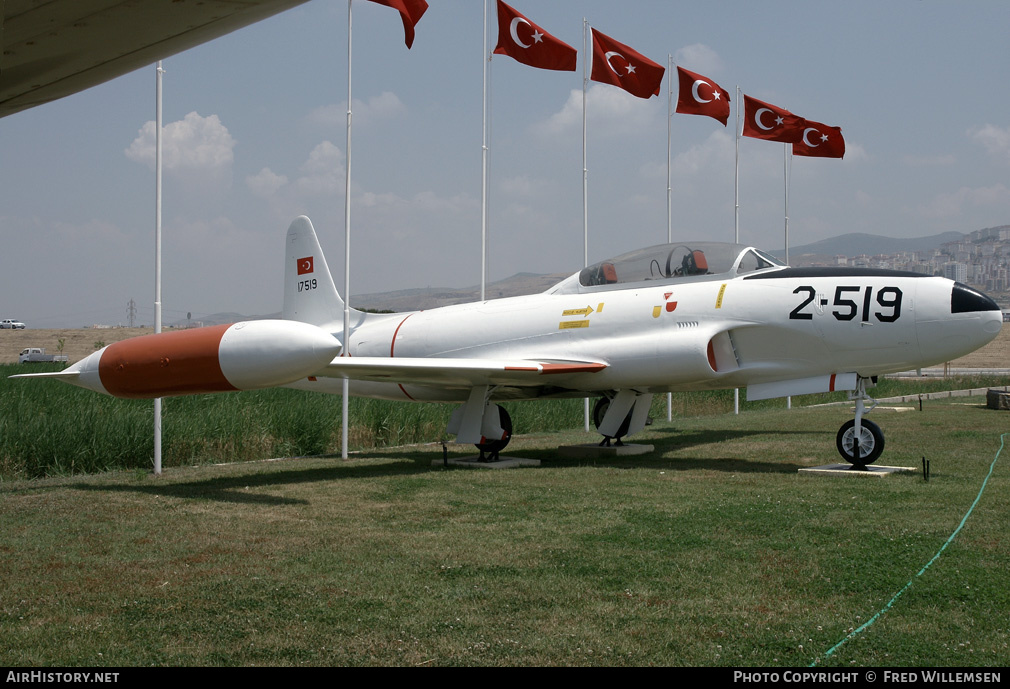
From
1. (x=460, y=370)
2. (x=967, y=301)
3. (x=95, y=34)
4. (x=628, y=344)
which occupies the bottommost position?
(x=460, y=370)

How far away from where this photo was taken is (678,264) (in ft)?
38.1

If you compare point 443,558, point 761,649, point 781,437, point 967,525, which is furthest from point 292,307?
point 761,649

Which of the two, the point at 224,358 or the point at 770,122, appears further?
the point at 770,122

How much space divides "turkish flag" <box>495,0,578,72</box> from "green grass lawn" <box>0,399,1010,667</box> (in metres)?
9.34

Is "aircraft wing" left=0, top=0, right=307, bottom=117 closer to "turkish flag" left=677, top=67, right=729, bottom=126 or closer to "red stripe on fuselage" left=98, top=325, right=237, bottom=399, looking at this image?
"red stripe on fuselage" left=98, top=325, right=237, bottom=399

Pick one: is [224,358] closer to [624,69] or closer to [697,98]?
[624,69]

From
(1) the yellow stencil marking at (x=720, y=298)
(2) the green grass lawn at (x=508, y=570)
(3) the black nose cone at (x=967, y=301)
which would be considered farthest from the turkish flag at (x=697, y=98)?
(2) the green grass lawn at (x=508, y=570)

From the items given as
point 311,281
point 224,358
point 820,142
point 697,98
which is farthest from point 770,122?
point 224,358

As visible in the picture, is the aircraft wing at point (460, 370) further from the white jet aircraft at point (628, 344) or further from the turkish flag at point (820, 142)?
the turkish flag at point (820, 142)

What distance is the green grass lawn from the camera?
393cm

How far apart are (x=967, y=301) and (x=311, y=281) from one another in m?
10.2

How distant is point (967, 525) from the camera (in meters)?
6.40

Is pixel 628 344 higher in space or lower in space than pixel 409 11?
lower

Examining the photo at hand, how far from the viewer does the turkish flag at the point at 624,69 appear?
17.6 metres
